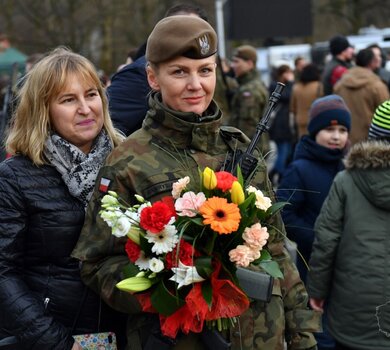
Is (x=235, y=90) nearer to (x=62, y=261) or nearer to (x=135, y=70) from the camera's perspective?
(x=135, y=70)

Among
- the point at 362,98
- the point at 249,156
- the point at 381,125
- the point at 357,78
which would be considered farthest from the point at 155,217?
the point at 357,78

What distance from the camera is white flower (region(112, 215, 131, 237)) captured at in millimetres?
2650

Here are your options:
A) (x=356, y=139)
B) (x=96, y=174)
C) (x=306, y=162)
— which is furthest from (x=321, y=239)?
(x=356, y=139)

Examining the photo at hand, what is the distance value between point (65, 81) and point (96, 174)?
1.23 feet

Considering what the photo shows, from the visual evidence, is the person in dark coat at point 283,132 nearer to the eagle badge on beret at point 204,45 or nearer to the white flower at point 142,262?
the eagle badge on beret at point 204,45

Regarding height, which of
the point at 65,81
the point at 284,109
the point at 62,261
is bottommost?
the point at 284,109

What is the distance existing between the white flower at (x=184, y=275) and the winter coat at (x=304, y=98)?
9.41 m

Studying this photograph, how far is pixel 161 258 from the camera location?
2.67m

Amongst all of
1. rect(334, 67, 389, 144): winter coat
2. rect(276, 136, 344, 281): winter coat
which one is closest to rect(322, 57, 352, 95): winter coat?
rect(334, 67, 389, 144): winter coat

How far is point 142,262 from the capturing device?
106 inches

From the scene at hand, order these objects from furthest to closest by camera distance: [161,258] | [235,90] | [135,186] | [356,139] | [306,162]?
[235,90] → [356,139] → [306,162] → [135,186] → [161,258]

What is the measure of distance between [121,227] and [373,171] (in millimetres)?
2187

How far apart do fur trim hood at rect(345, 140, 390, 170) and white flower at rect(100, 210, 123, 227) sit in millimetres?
2153

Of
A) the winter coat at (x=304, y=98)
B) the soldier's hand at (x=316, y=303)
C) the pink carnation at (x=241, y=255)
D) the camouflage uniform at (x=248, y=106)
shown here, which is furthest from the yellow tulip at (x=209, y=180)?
the winter coat at (x=304, y=98)
